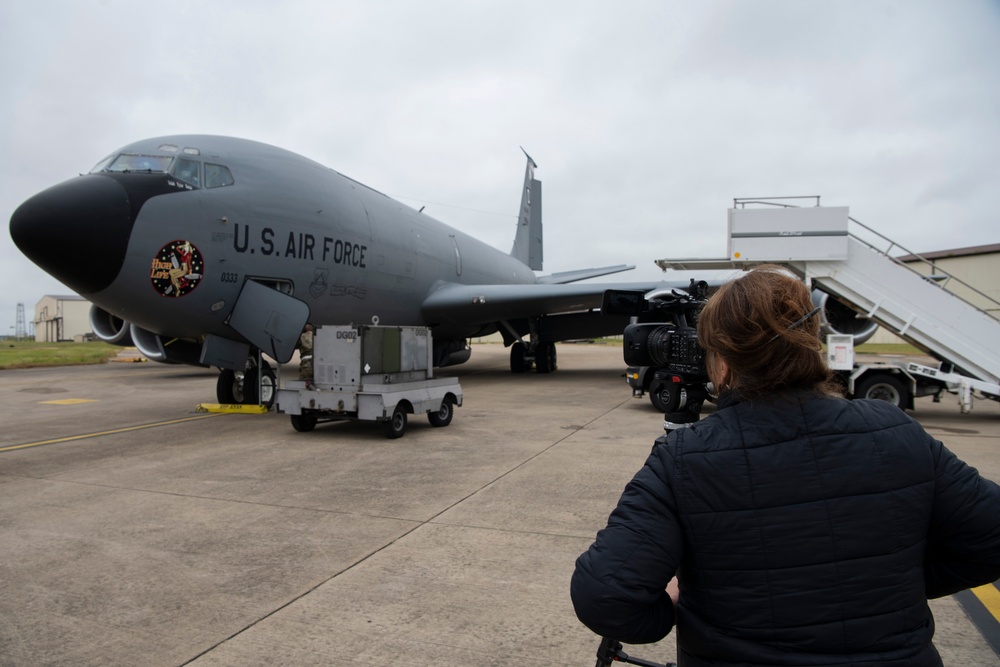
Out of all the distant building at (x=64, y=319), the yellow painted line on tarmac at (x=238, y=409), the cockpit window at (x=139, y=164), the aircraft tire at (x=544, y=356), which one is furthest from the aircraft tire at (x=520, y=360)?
the distant building at (x=64, y=319)

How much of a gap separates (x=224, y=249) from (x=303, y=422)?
2661 mm

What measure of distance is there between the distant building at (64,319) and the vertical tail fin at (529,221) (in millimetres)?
53080

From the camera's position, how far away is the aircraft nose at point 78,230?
7.46 metres

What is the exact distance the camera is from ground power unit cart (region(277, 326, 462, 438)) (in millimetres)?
7938

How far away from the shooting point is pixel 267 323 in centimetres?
918

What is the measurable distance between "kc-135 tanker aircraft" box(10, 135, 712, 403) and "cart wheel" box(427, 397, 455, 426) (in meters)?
2.32

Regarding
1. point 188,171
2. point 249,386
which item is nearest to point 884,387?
point 249,386

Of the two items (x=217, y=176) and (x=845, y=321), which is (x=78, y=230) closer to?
(x=217, y=176)

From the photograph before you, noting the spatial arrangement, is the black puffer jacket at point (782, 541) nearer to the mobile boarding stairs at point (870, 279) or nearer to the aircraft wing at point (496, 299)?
the mobile boarding stairs at point (870, 279)

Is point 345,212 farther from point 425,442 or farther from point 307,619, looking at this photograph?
point 307,619

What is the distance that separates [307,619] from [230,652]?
15.5 inches

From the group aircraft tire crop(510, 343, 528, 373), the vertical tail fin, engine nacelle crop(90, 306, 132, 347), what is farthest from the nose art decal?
the vertical tail fin

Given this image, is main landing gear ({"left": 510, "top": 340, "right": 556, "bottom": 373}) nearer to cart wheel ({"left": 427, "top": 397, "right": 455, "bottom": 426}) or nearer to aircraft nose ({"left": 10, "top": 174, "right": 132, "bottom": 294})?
cart wheel ({"left": 427, "top": 397, "right": 455, "bottom": 426})

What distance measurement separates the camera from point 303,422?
336 inches
